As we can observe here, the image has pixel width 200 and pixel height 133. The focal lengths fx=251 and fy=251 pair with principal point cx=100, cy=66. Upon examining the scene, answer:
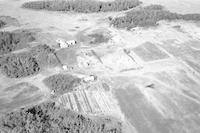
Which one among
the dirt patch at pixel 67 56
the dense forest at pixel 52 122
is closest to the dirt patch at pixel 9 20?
the dirt patch at pixel 67 56

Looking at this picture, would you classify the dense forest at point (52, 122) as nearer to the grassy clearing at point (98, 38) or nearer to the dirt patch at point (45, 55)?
the dirt patch at point (45, 55)

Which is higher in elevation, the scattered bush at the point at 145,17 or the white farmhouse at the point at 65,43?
the scattered bush at the point at 145,17

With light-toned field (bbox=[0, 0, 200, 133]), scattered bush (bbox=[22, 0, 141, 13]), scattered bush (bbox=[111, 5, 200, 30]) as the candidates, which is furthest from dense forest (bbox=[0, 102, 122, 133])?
scattered bush (bbox=[22, 0, 141, 13])

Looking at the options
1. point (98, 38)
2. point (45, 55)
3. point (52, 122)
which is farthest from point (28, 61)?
point (98, 38)

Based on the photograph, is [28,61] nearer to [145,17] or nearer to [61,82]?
[61,82]

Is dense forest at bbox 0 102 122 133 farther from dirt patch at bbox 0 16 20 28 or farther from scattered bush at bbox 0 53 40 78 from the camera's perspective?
dirt patch at bbox 0 16 20 28

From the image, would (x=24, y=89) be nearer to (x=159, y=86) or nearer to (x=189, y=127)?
(x=159, y=86)

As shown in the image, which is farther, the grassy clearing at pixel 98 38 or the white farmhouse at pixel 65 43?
the grassy clearing at pixel 98 38
